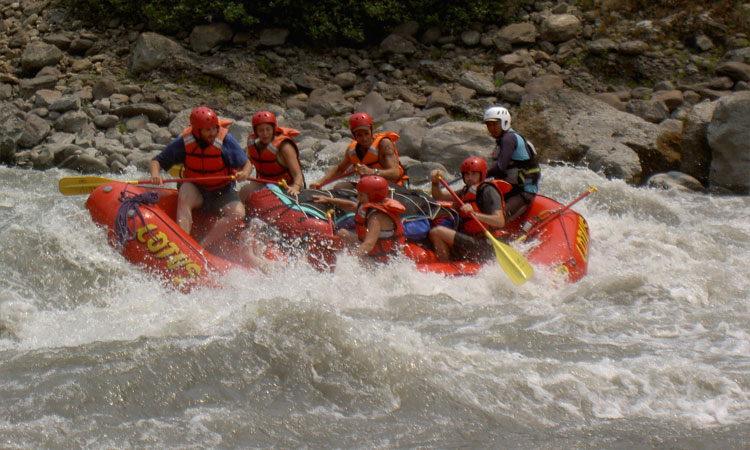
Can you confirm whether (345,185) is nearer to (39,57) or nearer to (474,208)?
(474,208)

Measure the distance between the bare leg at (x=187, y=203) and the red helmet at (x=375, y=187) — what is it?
1269mm

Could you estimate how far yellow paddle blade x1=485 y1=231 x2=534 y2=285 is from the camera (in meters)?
5.91

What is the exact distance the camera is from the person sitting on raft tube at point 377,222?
5961 millimetres

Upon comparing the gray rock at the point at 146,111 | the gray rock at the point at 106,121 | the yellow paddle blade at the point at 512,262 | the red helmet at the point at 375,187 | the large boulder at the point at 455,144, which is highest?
the red helmet at the point at 375,187

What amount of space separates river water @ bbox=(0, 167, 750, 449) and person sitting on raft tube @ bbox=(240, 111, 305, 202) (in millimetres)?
988

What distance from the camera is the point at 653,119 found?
11461 millimetres

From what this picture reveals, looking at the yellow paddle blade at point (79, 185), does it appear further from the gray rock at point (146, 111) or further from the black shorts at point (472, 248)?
the gray rock at point (146, 111)

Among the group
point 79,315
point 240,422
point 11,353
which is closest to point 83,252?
point 79,315

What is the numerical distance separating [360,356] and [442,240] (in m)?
2.05

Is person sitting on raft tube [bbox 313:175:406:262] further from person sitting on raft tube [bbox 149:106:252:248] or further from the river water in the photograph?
person sitting on raft tube [bbox 149:106:252:248]

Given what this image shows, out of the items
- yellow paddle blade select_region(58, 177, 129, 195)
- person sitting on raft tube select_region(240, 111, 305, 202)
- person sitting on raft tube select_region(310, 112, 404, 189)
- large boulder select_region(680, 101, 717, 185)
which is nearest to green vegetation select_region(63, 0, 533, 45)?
large boulder select_region(680, 101, 717, 185)

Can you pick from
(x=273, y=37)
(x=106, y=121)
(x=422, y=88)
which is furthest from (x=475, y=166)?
(x=273, y=37)

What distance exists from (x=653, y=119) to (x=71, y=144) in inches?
315

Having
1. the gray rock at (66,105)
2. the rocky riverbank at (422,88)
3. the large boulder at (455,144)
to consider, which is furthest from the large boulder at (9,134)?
the large boulder at (455,144)
